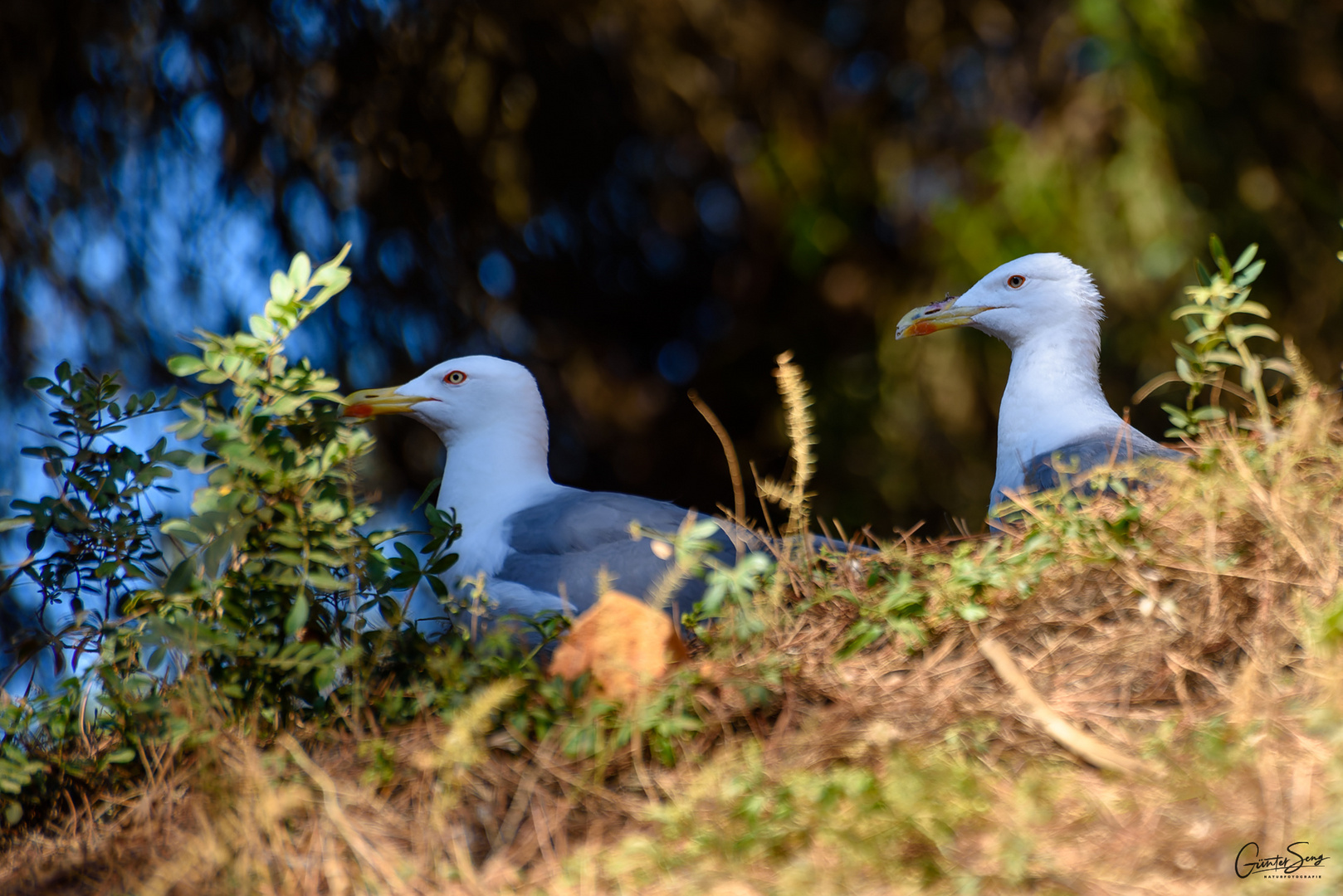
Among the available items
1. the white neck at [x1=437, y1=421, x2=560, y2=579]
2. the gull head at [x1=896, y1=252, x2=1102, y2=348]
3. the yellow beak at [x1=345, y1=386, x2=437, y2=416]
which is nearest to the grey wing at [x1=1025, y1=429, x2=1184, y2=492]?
the gull head at [x1=896, y1=252, x2=1102, y2=348]

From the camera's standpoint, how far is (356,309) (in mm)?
6621

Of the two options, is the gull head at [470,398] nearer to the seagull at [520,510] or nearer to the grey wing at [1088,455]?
the seagull at [520,510]

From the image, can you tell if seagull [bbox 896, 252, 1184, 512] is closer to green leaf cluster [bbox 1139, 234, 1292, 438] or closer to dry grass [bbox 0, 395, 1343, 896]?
green leaf cluster [bbox 1139, 234, 1292, 438]

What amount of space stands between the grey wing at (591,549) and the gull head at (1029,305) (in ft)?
4.12

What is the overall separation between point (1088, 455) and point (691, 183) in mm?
4146

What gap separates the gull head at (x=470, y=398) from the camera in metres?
4.20

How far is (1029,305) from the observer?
4.12 m

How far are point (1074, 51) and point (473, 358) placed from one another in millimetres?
4176

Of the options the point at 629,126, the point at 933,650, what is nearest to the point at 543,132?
the point at 629,126

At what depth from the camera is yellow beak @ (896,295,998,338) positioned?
13.9ft

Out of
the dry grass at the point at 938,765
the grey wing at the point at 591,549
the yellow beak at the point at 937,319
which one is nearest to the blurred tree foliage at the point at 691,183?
the yellow beak at the point at 937,319

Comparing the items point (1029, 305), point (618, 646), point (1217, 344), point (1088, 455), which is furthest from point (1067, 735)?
point (1029, 305)

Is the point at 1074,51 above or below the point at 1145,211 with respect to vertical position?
above

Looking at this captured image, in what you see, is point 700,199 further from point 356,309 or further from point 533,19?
point 356,309
